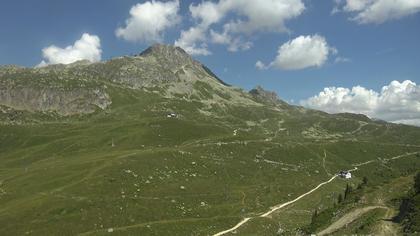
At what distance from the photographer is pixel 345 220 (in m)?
58.6

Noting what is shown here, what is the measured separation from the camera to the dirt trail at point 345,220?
56.7m

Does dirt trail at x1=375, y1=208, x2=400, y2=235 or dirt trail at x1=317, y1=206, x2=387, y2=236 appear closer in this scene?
dirt trail at x1=375, y1=208, x2=400, y2=235

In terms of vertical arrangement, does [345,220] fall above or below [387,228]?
below

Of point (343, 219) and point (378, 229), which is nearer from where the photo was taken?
point (378, 229)

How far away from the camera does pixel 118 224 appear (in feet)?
364

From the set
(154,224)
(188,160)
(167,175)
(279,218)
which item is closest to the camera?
(154,224)

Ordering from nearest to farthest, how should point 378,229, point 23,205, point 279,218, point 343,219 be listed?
1. point 378,229
2. point 343,219
3. point 279,218
4. point 23,205

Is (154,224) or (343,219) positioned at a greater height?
(343,219)

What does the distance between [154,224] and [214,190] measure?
142ft

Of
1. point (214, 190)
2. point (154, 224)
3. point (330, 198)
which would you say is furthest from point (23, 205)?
point (330, 198)

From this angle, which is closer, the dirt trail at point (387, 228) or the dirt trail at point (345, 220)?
the dirt trail at point (387, 228)

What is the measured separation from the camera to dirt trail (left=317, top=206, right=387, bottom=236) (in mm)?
56688

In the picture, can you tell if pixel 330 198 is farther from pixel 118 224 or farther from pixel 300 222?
pixel 118 224

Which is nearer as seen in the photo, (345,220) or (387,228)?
(387,228)
